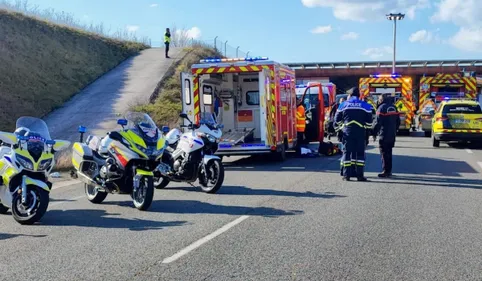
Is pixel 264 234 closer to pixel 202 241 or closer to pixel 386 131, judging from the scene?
pixel 202 241

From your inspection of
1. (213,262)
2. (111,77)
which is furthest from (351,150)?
(111,77)

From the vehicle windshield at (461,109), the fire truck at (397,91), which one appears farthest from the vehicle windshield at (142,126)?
the fire truck at (397,91)

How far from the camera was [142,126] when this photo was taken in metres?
8.84

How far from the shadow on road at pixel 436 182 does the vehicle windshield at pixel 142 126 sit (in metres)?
5.03

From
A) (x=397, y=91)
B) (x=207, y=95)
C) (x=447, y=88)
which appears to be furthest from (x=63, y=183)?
(x=447, y=88)

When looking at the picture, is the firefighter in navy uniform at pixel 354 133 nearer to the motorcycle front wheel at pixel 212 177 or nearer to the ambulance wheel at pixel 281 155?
the motorcycle front wheel at pixel 212 177

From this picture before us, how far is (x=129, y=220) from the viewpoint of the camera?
794 cm

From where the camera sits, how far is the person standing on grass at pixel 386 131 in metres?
11.9

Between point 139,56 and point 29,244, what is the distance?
29.6 metres

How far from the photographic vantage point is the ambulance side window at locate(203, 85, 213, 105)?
16023 mm

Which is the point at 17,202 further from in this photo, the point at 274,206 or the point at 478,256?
the point at 478,256

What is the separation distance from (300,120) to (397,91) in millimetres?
9668

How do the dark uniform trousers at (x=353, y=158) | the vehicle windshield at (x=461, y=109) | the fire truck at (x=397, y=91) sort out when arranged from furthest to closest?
the fire truck at (x=397, y=91)
the vehicle windshield at (x=461, y=109)
the dark uniform trousers at (x=353, y=158)

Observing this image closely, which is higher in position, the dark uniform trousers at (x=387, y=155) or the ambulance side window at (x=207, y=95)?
the ambulance side window at (x=207, y=95)
